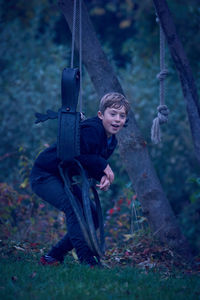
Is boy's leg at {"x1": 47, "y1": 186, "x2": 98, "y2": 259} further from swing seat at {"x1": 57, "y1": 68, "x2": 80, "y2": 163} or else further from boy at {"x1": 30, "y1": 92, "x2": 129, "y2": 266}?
swing seat at {"x1": 57, "y1": 68, "x2": 80, "y2": 163}

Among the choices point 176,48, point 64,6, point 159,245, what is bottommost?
point 159,245

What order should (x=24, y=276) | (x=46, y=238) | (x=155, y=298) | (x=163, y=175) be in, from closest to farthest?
(x=155, y=298), (x=24, y=276), (x=46, y=238), (x=163, y=175)

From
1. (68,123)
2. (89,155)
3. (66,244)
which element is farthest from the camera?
(66,244)

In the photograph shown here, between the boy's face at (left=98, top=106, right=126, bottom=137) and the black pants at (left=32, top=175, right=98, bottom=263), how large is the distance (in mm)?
656

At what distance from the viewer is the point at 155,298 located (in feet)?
9.16

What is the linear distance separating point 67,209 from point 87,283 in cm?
69

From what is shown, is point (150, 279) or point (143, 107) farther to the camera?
point (143, 107)

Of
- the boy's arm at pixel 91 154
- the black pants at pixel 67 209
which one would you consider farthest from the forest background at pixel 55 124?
the boy's arm at pixel 91 154

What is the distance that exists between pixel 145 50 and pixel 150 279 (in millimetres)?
8469

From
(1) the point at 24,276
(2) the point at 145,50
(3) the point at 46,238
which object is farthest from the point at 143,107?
(1) the point at 24,276

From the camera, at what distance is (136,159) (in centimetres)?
459

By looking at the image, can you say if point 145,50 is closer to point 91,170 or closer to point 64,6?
point 64,6

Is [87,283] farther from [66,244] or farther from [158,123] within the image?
[158,123]

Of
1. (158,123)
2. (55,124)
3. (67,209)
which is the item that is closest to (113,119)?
(67,209)
